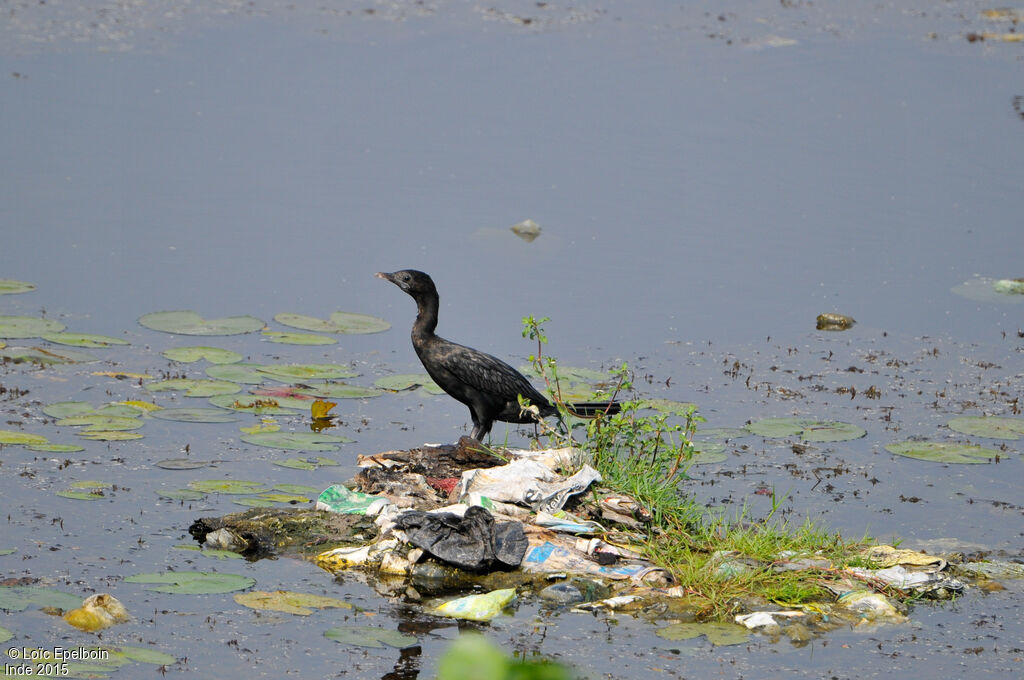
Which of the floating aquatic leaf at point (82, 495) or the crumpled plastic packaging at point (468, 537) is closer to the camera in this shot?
the crumpled plastic packaging at point (468, 537)

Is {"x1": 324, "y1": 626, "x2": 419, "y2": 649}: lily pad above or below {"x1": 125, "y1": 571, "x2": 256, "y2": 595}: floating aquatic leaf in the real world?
below

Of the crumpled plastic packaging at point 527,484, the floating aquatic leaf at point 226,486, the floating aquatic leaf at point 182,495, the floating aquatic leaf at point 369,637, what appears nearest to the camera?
the floating aquatic leaf at point 369,637

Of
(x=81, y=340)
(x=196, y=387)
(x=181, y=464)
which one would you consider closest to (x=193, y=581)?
(x=181, y=464)

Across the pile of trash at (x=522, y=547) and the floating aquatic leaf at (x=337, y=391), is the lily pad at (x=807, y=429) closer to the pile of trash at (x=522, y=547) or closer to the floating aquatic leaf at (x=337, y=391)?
the pile of trash at (x=522, y=547)

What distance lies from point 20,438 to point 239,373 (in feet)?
6.24

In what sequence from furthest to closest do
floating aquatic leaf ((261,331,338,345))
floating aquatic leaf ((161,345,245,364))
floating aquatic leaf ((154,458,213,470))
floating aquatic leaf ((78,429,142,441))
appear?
floating aquatic leaf ((261,331,338,345)) < floating aquatic leaf ((161,345,245,364)) < floating aquatic leaf ((78,429,142,441)) < floating aquatic leaf ((154,458,213,470))

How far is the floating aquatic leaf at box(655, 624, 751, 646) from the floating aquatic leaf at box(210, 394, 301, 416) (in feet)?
12.7

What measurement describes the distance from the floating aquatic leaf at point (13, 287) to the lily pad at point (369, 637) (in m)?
6.27

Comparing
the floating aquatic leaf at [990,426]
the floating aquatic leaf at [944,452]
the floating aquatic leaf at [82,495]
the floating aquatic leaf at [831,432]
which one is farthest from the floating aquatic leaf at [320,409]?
the floating aquatic leaf at [990,426]

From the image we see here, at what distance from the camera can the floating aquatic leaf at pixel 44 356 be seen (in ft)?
35.0

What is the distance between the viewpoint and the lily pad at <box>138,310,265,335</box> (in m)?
11.5

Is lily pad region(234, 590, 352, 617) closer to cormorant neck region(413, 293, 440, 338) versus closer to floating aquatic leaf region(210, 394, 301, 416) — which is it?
cormorant neck region(413, 293, 440, 338)

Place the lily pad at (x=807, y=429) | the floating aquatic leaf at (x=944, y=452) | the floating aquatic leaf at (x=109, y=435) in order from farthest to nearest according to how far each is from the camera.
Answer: the lily pad at (x=807, y=429) < the floating aquatic leaf at (x=944, y=452) < the floating aquatic leaf at (x=109, y=435)

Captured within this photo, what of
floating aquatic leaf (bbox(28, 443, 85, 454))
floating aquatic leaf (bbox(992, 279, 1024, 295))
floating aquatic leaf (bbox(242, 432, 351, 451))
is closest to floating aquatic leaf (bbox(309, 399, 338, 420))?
floating aquatic leaf (bbox(242, 432, 351, 451))
